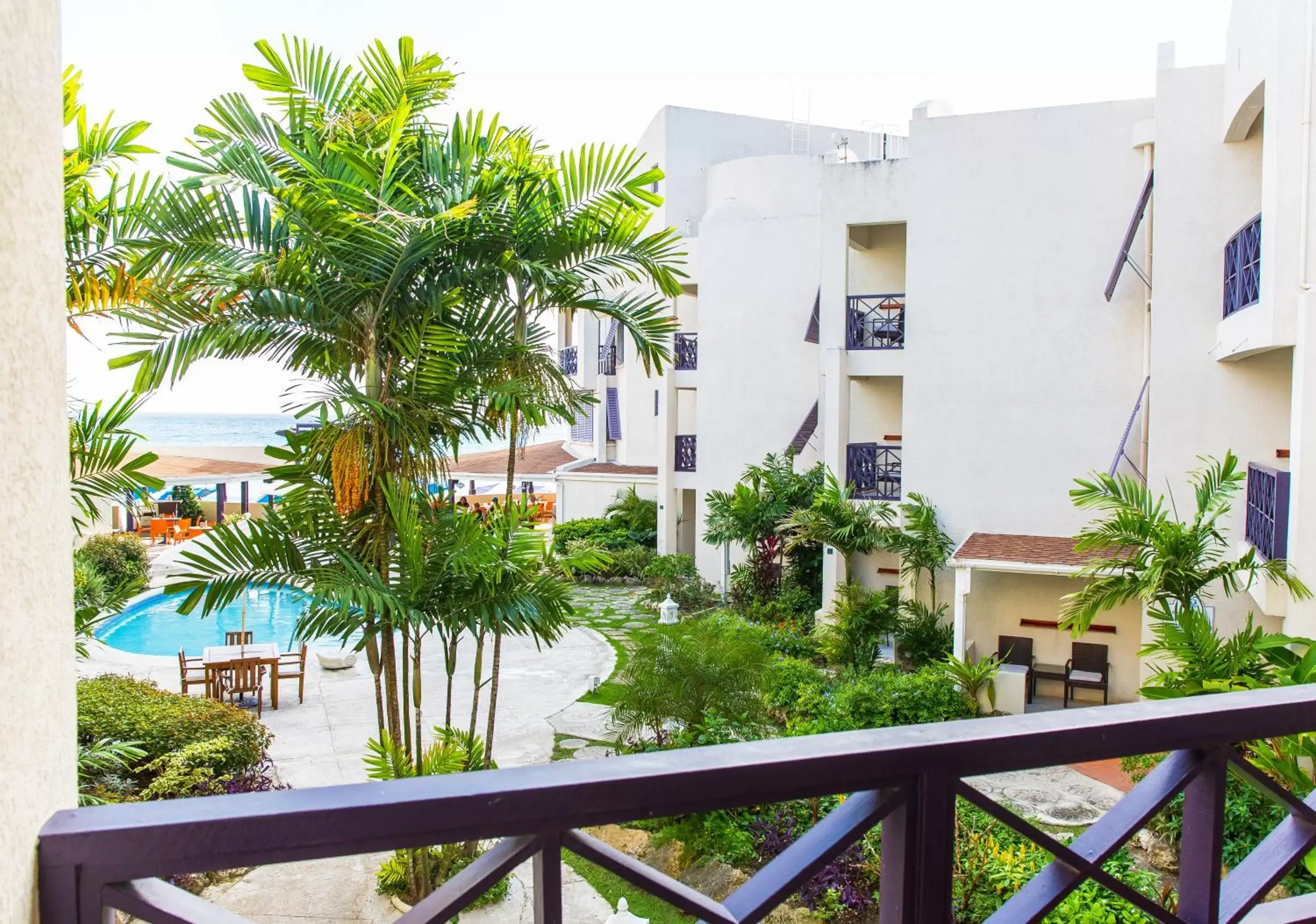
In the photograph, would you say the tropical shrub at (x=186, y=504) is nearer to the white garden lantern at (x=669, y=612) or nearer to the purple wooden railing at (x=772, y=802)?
the white garden lantern at (x=669, y=612)

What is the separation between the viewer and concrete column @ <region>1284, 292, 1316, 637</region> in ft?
26.4

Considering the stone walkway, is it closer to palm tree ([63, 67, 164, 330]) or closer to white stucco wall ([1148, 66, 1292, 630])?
palm tree ([63, 67, 164, 330])

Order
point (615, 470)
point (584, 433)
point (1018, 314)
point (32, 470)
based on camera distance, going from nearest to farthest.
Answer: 1. point (32, 470)
2. point (1018, 314)
3. point (615, 470)
4. point (584, 433)

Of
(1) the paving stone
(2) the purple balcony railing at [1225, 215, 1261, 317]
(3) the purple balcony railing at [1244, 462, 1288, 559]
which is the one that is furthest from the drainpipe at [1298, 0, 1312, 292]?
(1) the paving stone

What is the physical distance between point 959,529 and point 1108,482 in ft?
17.2

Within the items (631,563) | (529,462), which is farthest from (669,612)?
(529,462)

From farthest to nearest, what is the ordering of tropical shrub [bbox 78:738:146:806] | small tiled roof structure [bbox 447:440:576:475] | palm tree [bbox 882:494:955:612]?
1. small tiled roof structure [bbox 447:440:576:475]
2. palm tree [bbox 882:494:955:612]
3. tropical shrub [bbox 78:738:146:806]

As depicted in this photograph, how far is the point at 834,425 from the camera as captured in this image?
635 inches

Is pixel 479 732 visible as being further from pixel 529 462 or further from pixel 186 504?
pixel 529 462

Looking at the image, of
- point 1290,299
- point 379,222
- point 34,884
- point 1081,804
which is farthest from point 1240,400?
point 34,884

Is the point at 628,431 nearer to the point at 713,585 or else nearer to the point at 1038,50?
the point at 713,585

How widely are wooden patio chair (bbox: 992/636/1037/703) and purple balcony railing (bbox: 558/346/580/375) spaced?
62.0ft

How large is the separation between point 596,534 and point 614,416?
17.9 feet

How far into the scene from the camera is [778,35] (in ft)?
90.5
